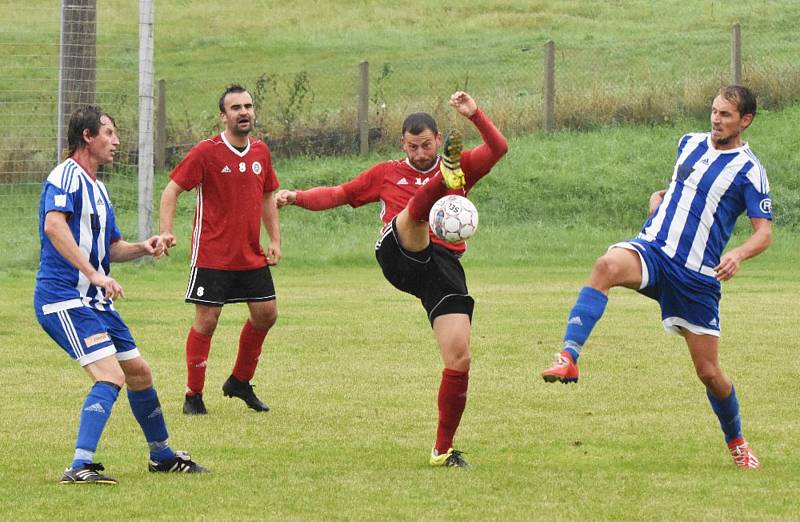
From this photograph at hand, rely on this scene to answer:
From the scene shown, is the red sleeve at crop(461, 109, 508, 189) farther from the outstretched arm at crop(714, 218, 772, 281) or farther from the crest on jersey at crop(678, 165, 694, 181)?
the outstretched arm at crop(714, 218, 772, 281)

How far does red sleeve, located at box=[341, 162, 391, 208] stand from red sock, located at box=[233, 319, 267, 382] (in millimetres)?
1852

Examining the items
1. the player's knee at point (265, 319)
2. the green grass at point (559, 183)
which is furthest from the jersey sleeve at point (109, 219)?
the green grass at point (559, 183)

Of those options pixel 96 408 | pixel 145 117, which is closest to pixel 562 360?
pixel 96 408

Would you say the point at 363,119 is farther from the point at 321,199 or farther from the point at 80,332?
the point at 80,332

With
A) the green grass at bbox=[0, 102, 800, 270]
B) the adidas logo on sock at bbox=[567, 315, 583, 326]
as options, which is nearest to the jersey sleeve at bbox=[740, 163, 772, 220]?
the adidas logo on sock at bbox=[567, 315, 583, 326]

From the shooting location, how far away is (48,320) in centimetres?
745

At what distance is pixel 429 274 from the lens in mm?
8180

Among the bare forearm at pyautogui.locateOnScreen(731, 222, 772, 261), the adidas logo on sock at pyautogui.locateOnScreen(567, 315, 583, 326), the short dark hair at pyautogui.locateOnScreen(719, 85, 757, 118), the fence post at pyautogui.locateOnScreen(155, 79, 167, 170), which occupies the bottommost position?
the adidas logo on sock at pyautogui.locateOnScreen(567, 315, 583, 326)

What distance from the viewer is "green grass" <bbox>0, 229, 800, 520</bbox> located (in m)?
7.10

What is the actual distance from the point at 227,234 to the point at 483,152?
2.79 metres

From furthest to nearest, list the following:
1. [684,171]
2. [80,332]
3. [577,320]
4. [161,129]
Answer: [161,129] < [684,171] < [80,332] < [577,320]

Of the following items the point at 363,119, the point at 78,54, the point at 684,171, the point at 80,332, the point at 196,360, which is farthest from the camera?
the point at 363,119

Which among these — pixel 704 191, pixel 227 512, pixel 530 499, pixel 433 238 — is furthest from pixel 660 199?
pixel 227 512

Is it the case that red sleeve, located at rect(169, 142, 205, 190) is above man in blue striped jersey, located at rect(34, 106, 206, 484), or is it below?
above
